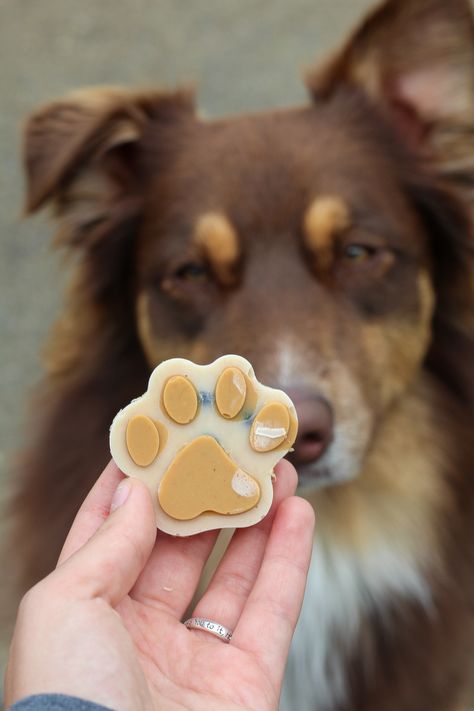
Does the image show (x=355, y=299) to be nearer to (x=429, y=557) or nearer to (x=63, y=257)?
(x=429, y=557)

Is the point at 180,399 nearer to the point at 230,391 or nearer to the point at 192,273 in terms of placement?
the point at 230,391

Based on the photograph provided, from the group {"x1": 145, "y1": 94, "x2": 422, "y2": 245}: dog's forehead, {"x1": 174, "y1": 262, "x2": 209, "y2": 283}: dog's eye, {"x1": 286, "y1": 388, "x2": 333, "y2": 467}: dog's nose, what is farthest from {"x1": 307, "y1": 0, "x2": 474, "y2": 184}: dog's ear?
{"x1": 286, "y1": 388, "x2": 333, "y2": 467}: dog's nose

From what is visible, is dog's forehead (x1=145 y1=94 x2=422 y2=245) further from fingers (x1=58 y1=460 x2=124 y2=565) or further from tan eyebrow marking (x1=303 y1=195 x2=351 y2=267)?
fingers (x1=58 y1=460 x2=124 y2=565)

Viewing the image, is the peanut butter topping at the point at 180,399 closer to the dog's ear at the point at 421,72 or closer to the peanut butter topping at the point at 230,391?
the peanut butter topping at the point at 230,391

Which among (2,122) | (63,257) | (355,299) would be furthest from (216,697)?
(2,122)

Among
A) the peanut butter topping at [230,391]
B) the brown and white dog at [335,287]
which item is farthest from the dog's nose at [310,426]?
the peanut butter topping at [230,391]

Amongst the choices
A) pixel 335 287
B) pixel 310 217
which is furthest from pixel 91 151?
pixel 335 287
